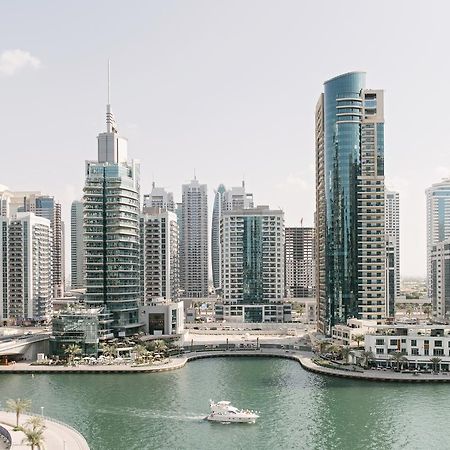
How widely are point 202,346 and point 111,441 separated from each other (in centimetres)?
5624

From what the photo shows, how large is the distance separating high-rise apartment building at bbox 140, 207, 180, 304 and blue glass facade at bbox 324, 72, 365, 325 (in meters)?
46.7

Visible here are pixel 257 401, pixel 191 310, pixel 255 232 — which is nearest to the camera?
pixel 257 401

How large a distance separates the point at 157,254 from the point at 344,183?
177 feet

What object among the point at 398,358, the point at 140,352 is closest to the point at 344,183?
the point at 398,358

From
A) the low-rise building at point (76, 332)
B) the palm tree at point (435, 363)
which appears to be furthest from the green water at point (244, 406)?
the low-rise building at point (76, 332)

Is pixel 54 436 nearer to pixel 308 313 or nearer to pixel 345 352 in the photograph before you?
pixel 345 352

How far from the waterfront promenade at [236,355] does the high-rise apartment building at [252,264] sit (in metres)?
37.5

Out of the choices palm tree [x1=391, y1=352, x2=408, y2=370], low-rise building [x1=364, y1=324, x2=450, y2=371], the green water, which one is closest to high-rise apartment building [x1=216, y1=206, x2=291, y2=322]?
the green water

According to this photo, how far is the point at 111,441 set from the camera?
177ft

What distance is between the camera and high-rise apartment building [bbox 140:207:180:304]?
14338 cm

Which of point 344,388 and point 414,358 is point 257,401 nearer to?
point 344,388

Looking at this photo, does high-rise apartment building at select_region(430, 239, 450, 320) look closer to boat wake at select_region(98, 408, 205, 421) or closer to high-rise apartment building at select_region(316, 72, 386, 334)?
high-rise apartment building at select_region(316, 72, 386, 334)

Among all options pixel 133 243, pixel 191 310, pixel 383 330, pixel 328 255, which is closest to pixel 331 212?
pixel 328 255

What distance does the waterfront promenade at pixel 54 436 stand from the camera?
4894cm
